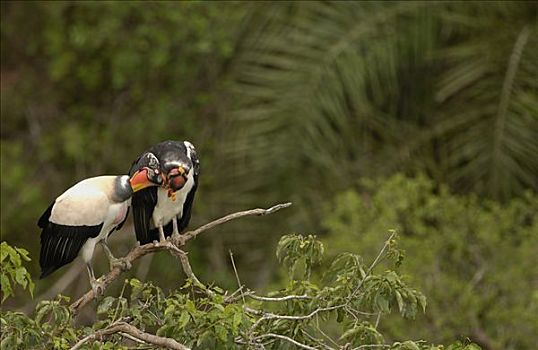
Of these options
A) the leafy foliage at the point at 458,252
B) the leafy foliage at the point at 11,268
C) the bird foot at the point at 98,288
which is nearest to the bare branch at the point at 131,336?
the leafy foliage at the point at 11,268

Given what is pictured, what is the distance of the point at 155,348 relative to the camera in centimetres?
531

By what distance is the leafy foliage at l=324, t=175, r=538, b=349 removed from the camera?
8312 mm

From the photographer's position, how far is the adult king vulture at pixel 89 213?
5844 millimetres

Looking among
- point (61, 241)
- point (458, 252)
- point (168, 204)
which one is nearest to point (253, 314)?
point (168, 204)

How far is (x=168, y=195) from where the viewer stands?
6023 mm

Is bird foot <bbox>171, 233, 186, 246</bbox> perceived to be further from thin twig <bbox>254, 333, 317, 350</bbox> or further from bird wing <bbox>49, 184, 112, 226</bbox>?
thin twig <bbox>254, 333, 317, 350</bbox>

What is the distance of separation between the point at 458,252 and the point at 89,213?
3.47 metres

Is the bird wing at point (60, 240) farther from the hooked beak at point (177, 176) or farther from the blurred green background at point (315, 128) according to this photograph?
the blurred green background at point (315, 128)

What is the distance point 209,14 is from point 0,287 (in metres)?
6.32

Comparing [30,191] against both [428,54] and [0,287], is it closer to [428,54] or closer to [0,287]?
[428,54]

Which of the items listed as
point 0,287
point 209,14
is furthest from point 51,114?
point 0,287

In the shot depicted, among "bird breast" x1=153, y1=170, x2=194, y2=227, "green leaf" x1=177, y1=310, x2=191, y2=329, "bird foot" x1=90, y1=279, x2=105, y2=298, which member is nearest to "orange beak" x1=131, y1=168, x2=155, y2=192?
"bird breast" x1=153, y1=170, x2=194, y2=227

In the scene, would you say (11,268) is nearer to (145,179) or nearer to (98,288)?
(98,288)

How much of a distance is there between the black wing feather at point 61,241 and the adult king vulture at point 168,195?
300 mm
